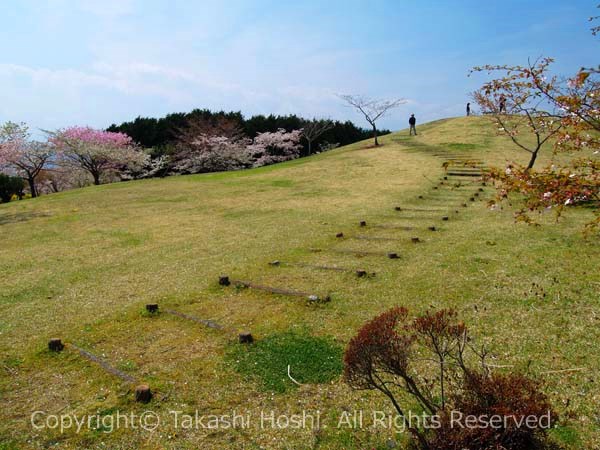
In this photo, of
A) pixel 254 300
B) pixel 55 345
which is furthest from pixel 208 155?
pixel 55 345

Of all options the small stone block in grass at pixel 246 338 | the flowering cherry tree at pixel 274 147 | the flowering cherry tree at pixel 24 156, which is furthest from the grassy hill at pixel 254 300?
the flowering cherry tree at pixel 274 147

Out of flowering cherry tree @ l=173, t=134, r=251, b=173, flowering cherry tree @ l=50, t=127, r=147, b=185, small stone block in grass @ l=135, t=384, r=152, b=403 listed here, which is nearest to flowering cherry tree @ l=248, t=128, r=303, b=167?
flowering cherry tree @ l=173, t=134, r=251, b=173

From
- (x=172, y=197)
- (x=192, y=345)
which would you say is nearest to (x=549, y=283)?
(x=192, y=345)

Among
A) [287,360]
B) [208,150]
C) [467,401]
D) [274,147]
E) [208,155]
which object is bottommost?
[287,360]

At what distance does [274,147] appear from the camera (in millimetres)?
45312

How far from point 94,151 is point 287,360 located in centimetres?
3022

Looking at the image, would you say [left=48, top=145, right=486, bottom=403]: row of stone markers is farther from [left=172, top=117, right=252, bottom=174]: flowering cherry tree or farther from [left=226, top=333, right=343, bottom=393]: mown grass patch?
[left=172, top=117, right=252, bottom=174]: flowering cherry tree

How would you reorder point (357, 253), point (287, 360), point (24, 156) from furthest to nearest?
point (24, 156) → point (357, 253) → point (287, 360)

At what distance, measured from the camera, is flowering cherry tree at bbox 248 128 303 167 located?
42781mm

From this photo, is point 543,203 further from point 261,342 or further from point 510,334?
point 261,342

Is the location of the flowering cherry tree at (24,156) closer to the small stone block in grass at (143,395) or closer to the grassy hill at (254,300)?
the grassy hill at (254,300)

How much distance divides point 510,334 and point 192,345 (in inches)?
160

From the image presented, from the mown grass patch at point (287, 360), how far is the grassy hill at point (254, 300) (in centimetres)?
7

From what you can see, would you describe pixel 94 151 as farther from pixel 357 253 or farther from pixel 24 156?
pixel 357 253
